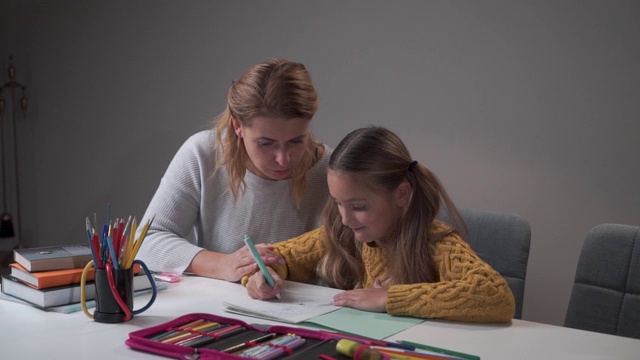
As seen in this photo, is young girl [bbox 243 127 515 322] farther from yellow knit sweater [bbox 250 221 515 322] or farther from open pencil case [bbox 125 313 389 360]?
Result: open pencil case [bbox 125 313 389 360]

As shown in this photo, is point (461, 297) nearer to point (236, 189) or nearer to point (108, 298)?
point (108, 298)

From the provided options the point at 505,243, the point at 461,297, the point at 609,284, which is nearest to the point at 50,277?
the point at 461,297

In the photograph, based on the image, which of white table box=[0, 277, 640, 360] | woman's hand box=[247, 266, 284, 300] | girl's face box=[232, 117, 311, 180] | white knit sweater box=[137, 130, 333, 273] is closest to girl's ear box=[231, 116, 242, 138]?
girl's face box=[232, 117, 311, 180]

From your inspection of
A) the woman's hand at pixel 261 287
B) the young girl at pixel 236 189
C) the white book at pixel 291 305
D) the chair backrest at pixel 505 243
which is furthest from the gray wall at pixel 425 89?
the woman's hand at pixel 261 287

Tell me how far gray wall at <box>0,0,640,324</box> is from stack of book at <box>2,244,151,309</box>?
1.44 m

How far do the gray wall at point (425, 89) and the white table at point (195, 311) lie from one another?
1135 millimetres

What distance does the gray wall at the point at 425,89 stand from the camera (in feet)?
7.94

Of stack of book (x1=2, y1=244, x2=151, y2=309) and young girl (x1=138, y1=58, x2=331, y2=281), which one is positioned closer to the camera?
stack of book (x1=2, y1=244, x2=151, y2=309)

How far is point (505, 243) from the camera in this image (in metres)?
2.01

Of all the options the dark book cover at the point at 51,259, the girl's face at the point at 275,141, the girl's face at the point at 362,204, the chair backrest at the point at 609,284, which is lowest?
the chair backrest at the point at 609,284

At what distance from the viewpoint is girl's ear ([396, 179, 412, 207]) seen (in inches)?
66.8

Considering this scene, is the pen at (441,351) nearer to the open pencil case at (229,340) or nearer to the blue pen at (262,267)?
the open pencil case at (229,340)

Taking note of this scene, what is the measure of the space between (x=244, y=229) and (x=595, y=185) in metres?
1.19

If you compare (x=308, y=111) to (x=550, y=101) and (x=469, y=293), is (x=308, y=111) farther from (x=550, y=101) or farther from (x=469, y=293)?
(x=550, y=101)
